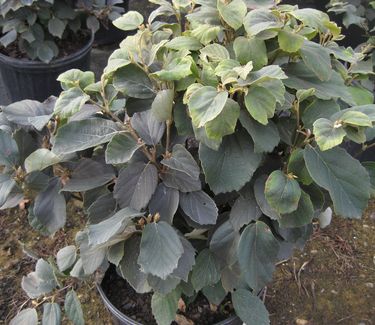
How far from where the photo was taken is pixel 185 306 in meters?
1.44

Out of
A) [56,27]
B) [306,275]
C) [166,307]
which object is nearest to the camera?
[166,307]

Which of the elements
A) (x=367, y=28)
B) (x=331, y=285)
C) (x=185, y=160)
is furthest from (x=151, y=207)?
(x=367, y=28)

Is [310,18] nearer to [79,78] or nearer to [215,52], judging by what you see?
[215,52]

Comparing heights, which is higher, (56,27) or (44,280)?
(56,27)

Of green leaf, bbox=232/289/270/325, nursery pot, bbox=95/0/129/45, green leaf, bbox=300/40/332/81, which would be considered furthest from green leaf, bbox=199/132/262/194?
nursery pot, bbox=95/0/129/45

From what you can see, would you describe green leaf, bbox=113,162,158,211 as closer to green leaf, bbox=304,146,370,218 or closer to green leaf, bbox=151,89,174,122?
green leaf, bbox=151,89,174,122

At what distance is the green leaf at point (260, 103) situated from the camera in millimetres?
882

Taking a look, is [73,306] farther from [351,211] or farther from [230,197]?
[351,211]

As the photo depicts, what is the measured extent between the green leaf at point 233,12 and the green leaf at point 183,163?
11.3 inches

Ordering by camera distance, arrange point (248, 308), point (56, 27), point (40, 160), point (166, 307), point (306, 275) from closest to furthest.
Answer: point (40, 160) → point (166, 307) → point (248, 308) → point (306, 275) → point (56, 27)

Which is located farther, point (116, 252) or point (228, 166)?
point (116, 252)

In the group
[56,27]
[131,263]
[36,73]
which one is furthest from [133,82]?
[36,73]

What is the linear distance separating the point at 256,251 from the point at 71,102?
53cm

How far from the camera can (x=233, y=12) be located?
0.99 meters
